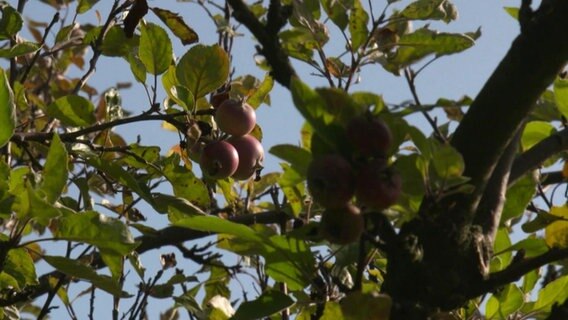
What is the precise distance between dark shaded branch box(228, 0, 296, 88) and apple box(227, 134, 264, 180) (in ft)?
1.76

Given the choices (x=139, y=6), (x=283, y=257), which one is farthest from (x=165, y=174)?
(x=283, y=257)

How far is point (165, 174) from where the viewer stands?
6.00 ft

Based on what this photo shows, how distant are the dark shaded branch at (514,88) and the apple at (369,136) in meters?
0.22

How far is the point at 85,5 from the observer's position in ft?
7.57

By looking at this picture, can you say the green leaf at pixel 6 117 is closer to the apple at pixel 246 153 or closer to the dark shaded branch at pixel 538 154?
the apple at pixel 246 153

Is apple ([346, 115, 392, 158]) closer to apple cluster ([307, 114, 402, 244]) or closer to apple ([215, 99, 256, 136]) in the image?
apple cluster ([307, 114, 402, 244])

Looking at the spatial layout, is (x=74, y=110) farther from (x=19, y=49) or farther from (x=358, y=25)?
(x=358, y=25)

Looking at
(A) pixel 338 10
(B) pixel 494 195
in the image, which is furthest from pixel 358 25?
(B) pixel 494 195

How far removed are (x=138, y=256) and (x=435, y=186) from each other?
1.26 meters

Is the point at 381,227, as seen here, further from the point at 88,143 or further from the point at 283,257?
the point at 88,143

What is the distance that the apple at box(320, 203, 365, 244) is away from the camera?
0.98 meters

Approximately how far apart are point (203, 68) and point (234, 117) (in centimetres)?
12

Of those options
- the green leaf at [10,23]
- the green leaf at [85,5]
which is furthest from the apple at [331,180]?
the green leaf at [85,5]

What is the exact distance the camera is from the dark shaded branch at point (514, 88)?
1155 mm
